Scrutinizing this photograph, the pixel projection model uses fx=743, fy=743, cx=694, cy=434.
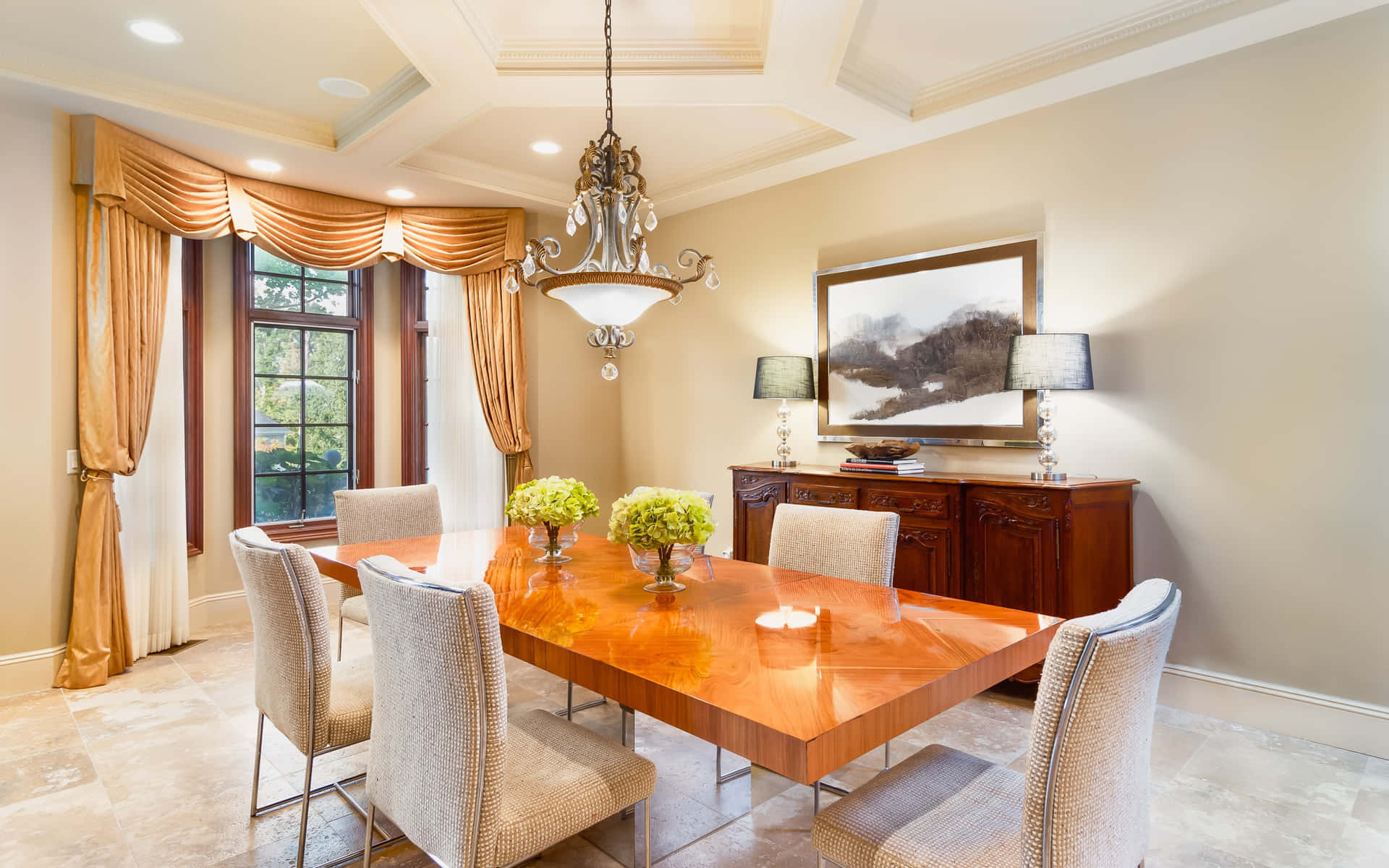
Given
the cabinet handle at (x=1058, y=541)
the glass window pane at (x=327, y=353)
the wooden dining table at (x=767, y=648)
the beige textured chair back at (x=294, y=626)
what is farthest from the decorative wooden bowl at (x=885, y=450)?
the glass window pane at (x=327, y=353)

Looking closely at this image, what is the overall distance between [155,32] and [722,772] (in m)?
3.63

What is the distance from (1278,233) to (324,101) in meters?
4.27

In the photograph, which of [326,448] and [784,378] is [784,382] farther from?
[326,448]

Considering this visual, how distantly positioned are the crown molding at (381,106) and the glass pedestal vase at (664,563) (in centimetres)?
241

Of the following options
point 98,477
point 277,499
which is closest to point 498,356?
point 277,499

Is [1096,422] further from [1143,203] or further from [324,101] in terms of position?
[324,101]

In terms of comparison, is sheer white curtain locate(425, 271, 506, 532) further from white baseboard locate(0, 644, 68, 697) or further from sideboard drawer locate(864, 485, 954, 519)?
sideboard drawer locate(864, 485, 954, 519)

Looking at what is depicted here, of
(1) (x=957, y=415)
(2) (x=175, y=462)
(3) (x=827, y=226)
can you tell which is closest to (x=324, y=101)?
(2) (x=175, y=462)

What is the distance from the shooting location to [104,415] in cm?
361

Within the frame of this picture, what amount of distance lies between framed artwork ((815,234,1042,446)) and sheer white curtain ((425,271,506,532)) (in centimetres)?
235

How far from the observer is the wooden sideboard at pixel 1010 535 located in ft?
9.82

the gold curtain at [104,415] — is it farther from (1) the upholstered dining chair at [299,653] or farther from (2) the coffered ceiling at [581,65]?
(1) the upholstered dining chair at [299,653]

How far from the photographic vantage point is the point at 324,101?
3688 millimetres

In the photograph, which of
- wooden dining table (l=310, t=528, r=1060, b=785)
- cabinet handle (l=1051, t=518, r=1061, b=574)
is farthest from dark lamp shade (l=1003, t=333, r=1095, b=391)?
wooden dining table (l=310, t=528, r=1060, b=785)
